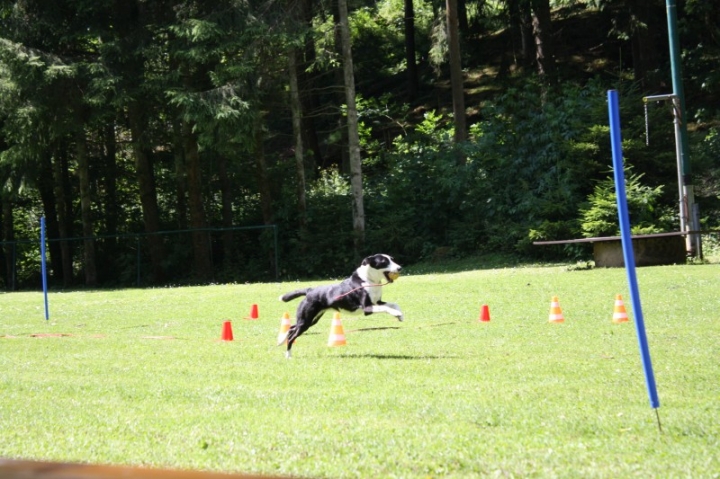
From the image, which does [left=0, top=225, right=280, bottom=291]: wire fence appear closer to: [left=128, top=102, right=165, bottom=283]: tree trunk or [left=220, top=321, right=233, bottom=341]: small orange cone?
[left=128, top=102, right=165, bottom=283]: tree trunk

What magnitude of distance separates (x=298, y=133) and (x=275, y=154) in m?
4.52

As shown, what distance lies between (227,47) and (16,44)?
766 cm

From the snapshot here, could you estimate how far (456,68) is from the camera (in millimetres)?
37500

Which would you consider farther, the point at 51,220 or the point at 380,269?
the point at 51,220

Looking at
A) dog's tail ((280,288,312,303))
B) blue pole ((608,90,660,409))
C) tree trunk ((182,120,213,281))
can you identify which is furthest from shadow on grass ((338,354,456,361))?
tree trunk ((182,120,213,281))

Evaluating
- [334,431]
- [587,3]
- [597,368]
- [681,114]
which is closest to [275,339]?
[597,368]

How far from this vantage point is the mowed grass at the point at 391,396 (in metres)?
6.58

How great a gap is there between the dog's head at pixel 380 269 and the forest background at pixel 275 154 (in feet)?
52.5

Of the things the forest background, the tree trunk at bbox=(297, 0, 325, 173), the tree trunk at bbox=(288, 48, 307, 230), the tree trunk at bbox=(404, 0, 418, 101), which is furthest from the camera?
the tree trunk at bbox=(404, 0, 418, 101)

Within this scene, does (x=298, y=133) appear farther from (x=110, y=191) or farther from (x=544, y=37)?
(x=110, y=191)

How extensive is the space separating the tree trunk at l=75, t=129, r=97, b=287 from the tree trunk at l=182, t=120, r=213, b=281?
4.90 meters

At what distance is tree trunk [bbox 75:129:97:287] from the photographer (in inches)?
1503

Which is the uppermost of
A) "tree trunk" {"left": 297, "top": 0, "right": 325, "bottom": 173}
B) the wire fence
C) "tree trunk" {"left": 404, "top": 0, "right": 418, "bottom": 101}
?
"tree trunk" {"left": 404, "top": 0, "right": 418, "bottom": 101}

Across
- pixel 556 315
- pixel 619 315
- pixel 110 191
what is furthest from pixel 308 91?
pixel 619 315
